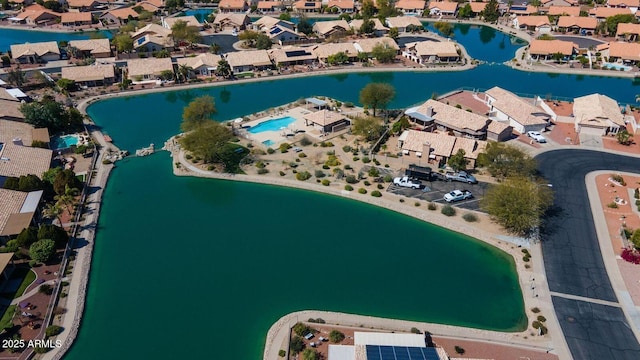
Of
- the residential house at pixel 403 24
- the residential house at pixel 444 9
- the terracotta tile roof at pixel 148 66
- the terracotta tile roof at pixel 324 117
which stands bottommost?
the terracotta tile roof at pixel 324 117

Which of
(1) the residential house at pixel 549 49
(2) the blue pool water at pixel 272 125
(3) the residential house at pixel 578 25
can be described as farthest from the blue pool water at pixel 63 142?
(3) the residential house at pixel 578 25

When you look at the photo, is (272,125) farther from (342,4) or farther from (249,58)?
(342,4)

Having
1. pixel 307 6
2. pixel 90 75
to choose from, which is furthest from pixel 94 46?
pixel 307 6

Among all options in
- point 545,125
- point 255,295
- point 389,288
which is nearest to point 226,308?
point 255,295

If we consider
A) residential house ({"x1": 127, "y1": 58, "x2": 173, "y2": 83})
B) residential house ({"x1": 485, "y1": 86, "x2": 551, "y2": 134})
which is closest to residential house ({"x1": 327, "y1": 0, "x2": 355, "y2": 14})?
residential house ({"x1": 127, "y1": 58, "x2": 173, "y2": 83})

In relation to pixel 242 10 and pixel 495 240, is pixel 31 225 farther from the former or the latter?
pixel 242 10

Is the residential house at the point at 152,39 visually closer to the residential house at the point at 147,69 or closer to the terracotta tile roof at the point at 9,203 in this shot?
the residential house at the point at 147,69
